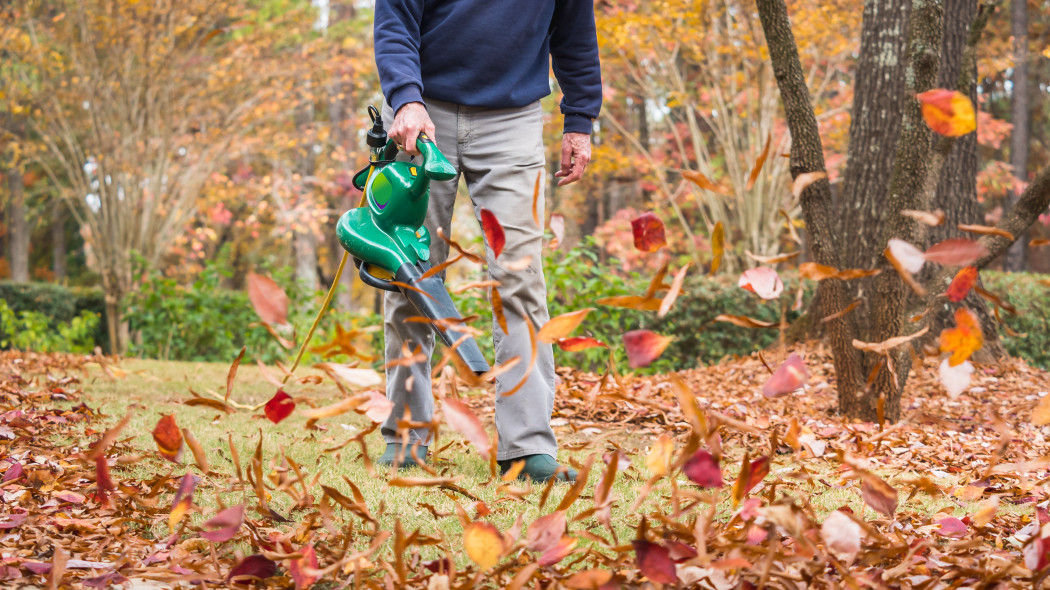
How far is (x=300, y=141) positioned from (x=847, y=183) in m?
8.99

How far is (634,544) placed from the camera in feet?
3.91

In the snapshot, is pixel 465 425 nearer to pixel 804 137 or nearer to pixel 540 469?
pixel 540 469

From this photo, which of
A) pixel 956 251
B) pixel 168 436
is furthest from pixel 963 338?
pixel 168 436

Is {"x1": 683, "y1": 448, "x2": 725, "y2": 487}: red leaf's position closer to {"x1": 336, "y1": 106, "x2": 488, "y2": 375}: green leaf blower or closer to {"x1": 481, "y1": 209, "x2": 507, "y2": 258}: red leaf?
{"x1": 481, "y1": 209, "x2": 507, "y2": 258}: red leaf

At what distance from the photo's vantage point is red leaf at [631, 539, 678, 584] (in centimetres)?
117

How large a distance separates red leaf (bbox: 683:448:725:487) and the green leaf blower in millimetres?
732

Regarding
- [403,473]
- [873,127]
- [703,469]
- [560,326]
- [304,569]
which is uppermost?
[873,127]

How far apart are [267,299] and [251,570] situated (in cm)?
48

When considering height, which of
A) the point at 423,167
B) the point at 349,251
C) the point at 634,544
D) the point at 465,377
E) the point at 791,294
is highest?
the point at 423,167

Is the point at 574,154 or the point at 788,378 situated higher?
the point at 574,154

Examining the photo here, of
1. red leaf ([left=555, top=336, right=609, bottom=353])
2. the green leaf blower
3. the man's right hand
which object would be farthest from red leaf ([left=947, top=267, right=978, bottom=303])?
the man's right hand

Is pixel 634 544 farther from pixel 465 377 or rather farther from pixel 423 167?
pixel 423 167

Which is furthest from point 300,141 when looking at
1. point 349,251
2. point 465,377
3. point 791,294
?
point 465,377

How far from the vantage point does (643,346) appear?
4.06 ft
